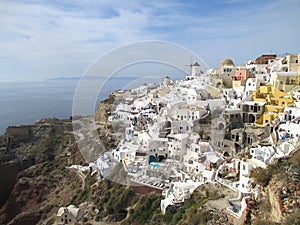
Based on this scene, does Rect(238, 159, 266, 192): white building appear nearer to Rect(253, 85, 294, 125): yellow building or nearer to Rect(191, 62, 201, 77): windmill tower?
Rect(253, 85, 294, 125): yellow building

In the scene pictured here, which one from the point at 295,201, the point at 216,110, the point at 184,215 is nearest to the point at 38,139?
the point at 216,110

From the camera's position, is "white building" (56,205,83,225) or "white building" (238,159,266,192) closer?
"white building" (238,159,266,192)

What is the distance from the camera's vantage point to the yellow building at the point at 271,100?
1116 cm

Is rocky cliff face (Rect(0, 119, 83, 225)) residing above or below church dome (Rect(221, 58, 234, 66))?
below

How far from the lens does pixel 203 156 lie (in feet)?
35.1

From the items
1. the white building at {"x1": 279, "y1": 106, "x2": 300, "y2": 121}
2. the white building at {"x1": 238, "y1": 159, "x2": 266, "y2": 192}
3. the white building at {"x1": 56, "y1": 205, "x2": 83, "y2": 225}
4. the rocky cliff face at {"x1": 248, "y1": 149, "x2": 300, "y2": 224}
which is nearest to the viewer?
the rocky cliff face at {"x1": 248, "y1": 149, "x2": 300, "y2": 224}

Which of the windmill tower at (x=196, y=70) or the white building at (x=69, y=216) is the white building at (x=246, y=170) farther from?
the windmill tower at (x=196, y=70)

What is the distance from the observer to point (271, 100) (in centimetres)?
1203

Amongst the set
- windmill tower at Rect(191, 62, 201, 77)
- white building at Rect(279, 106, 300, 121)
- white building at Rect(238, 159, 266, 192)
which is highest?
windmill tower at Rect(191, 62, 201, 77)

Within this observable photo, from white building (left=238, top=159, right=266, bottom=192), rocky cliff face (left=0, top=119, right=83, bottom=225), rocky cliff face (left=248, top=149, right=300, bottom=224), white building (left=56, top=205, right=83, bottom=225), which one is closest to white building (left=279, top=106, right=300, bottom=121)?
white building (left=238, top=159, right=266, bottom=192)

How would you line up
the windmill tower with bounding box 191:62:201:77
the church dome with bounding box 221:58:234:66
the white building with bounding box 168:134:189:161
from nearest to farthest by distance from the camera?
the white building with bounding box 168:134:189:161
the church dome with bounding box 221:58:234:66
the windmill tower with bounding box 191:62:201:77

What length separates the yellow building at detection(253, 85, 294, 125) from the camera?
11.2 m

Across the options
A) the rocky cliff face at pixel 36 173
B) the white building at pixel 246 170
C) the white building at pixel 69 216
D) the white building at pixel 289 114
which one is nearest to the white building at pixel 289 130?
the white building at pixel 289 114

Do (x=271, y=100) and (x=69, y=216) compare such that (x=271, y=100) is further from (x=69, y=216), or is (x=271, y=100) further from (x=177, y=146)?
(x=69, y=216)
